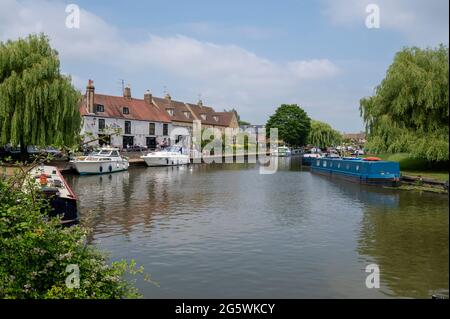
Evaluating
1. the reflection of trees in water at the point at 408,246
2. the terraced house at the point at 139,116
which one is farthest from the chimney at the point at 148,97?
the reflection of trees in water at the point at 408,246

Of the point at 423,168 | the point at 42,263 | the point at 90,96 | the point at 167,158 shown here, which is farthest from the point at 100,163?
the point at 42,263

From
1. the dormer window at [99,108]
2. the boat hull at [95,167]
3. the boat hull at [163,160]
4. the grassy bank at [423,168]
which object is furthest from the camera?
the dormer window at [99,108]

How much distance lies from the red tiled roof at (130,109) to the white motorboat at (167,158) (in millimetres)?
13290

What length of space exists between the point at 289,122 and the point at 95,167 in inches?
3208

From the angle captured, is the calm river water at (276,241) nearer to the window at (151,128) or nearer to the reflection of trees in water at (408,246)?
the reflection of trees in water at (408,246)

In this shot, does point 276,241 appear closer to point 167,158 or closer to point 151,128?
point 167,158

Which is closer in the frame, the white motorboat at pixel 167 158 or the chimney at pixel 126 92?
the white motorboat at pixel 167 158

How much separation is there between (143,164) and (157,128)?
21.2 metres

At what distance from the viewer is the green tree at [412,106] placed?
34438 millimetres

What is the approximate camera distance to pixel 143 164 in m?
59.9

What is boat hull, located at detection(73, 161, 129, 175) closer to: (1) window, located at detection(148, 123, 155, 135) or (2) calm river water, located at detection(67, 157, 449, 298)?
(2) calm river water, located at detection(67, 157, 449, 298)

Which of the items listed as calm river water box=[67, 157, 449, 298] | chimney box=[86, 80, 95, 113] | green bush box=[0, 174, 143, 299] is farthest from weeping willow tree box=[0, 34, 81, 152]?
green bush box=[0, 174, 143, 299]

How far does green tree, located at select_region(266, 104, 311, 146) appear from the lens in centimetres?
11838
